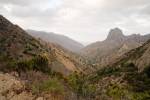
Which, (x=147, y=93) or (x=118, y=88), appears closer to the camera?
(x=147, y=93)

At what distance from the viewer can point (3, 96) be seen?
94.9 meters

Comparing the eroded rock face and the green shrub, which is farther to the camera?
the green shrub

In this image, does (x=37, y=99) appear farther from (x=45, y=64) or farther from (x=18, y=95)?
(x=45, y=64)

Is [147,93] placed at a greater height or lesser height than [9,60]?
lesser

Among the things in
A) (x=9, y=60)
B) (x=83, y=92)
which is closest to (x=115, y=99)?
(x=83, y=92)

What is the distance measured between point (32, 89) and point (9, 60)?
104m

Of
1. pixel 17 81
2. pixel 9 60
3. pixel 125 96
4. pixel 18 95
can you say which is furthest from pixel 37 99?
pixel 9 60

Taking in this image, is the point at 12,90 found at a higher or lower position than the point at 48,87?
lower

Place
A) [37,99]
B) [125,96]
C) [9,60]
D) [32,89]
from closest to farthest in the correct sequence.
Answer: [37,99] → [32,89] → [125,96] → [9,60]

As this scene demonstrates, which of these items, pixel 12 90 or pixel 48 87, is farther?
pixel 48 87

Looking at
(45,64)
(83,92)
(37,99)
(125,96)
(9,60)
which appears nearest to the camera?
(37,99)

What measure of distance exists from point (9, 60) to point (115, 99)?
77.3 meters

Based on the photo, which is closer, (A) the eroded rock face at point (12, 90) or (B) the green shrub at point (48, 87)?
(A) the eroded rock face at point (12, 90)

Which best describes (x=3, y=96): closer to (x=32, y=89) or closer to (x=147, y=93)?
(x=32, y=89)
